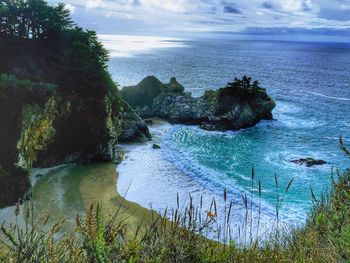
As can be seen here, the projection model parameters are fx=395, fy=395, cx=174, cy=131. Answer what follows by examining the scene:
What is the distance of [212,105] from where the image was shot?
204ft

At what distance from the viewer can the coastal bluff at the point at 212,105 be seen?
5897cm

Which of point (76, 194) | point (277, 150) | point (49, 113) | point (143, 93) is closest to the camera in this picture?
point (76, 194)

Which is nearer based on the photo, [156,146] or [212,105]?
[156,146]

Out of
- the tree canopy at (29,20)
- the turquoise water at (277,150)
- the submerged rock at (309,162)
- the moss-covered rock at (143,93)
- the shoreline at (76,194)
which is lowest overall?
the turquoise water at (277,150)

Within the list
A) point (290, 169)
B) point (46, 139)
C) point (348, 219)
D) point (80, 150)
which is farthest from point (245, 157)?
point (348, 219)

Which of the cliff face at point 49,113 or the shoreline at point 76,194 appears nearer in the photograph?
the shoreline at point 76,194

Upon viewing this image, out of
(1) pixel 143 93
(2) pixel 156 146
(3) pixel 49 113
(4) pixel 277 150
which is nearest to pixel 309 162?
(4) pixel 277 150

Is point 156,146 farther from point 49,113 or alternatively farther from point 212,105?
point 212,105

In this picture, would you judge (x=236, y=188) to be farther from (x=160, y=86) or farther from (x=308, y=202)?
(x=160, y=86)

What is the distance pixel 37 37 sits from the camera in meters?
46.1

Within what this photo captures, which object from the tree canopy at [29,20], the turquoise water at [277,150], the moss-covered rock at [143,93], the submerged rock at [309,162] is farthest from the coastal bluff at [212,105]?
the tree canopy at [29,20]

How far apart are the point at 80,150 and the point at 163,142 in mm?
12731

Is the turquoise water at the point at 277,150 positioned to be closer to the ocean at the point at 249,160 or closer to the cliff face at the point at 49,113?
the ocean at the point at 249,160

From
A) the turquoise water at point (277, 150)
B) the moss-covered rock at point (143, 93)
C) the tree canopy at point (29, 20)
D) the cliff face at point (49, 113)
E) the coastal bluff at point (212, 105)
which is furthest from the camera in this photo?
the moss-covered rock at point (143, 93)
